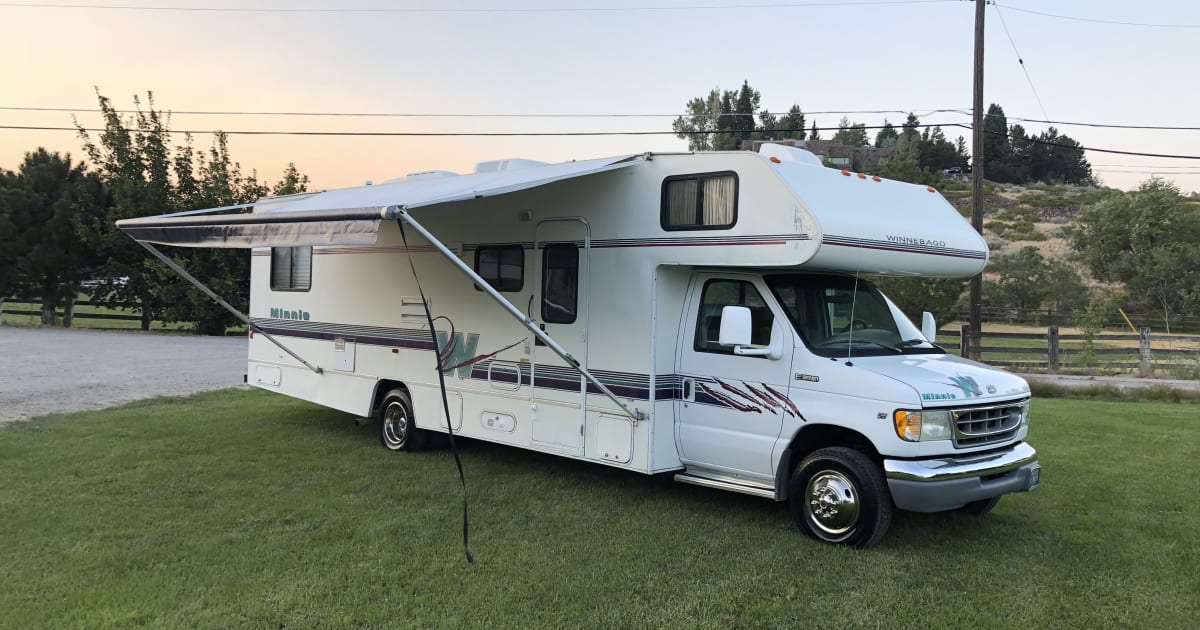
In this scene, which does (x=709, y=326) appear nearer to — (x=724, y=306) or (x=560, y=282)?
(x=724, y=306)

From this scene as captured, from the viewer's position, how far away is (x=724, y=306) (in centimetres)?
646

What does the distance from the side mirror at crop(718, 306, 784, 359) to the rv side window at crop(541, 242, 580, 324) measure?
1536mm

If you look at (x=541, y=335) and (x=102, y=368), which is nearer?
(x=541, y=335)

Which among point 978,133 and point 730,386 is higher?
point 978,133

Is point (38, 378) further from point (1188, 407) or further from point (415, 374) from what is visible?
point (1188, 407)

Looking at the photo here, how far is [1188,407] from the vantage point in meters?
13.3

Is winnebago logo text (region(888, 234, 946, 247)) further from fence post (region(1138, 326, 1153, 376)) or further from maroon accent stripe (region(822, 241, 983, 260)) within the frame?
fence post (region(1138, 326, 1153, 376))

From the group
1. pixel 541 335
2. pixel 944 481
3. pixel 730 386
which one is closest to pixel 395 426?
pixel 541 335

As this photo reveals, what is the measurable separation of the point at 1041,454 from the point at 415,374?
6.90m

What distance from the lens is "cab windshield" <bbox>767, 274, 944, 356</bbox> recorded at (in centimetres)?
616

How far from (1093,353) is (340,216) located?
1944 centimetres

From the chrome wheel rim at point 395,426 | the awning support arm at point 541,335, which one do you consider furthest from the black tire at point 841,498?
the chrome wheel rim at point 395,426

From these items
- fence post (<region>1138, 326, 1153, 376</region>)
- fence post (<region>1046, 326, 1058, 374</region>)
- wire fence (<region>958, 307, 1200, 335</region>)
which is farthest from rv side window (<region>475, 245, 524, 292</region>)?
wire fence (<region>958, 307, 1200, 335</region>)

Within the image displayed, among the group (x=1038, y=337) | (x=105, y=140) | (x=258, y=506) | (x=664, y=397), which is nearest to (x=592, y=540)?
(x=664, y=397)
